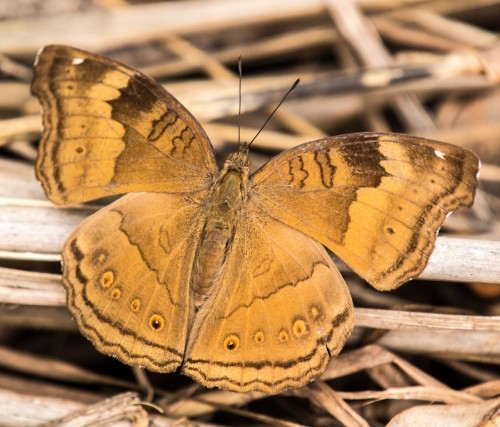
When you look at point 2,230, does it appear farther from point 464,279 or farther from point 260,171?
point 464,279

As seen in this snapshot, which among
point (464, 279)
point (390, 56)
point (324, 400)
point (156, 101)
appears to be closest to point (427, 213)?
point (464, 279)

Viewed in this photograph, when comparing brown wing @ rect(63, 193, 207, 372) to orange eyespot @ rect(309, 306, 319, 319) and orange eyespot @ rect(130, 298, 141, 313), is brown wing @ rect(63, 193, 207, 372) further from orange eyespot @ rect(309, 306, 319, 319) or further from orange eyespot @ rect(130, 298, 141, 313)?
orange eyespot @ rect(309, 306, 319, 319)

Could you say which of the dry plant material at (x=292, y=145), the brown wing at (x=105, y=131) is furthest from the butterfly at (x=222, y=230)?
the dry plant material at (x=292, y=145)

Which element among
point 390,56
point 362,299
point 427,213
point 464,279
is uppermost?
point 390,56

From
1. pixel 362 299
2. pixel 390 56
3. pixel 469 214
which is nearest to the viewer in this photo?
pixel 362 299

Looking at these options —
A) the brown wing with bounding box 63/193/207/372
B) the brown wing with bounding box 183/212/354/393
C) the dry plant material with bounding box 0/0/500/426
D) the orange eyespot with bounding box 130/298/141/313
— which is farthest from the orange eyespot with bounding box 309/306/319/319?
the orange eyespot with bounding box 130/298/141/313

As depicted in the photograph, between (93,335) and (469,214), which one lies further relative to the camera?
(469,214)

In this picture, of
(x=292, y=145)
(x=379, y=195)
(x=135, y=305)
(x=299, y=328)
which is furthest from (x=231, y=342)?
(x=292, y=145)
